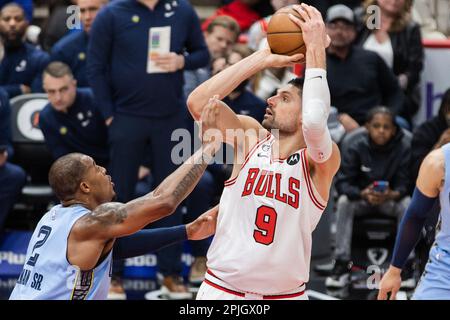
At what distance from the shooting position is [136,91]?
8.19 meters

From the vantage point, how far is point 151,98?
8.20 m

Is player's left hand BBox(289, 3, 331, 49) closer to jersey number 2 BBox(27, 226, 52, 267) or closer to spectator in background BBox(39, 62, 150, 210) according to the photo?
jersey number 2 BBox(27, 226, 52, 267)

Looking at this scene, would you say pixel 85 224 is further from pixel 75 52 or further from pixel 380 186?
pixel 75 52

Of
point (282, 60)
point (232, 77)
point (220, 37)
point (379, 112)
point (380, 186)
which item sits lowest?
point (380, 186)

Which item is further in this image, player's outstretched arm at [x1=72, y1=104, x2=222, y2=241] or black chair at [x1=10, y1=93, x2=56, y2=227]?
black chair at [x1=10, y1=93, x2=56, y2=227]

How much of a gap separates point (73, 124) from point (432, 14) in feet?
13.8

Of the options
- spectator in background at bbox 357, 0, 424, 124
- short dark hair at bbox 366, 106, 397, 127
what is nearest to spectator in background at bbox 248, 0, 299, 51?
spectator in background at bbox 357, 0, 424, 124

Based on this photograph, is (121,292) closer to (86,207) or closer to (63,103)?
(63,103)

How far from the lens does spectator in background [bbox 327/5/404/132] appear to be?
9.31 meters

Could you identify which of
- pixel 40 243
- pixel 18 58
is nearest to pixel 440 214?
pixel 40 243

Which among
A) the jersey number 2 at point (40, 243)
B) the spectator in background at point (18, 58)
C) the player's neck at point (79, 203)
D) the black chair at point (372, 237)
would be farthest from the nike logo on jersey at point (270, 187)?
the spectator in background at point (18, 58)

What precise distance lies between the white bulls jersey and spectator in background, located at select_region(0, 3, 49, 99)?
192 inches

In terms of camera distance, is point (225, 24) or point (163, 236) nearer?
point (163, 236)
